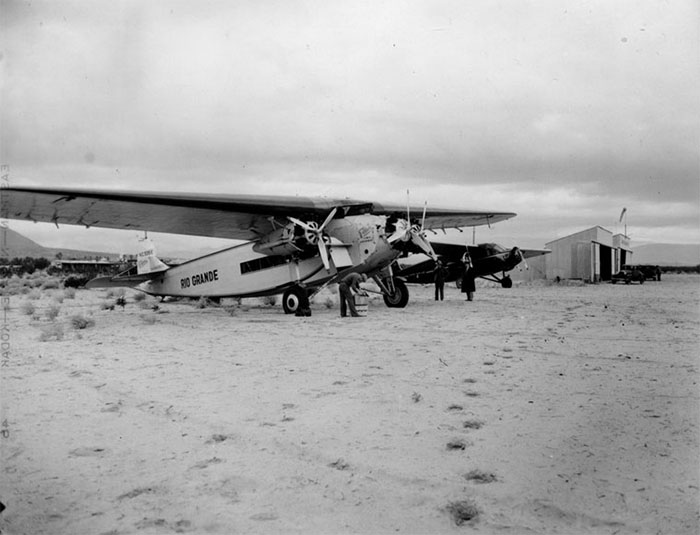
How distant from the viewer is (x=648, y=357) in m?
7.48

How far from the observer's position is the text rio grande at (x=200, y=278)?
17641mm

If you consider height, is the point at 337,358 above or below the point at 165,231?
below

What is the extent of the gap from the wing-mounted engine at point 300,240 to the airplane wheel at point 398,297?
3267 mm

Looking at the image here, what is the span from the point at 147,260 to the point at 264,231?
19.2 feet

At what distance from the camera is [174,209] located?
44.8ft

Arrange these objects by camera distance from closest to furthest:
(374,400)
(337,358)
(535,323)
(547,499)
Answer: (547,499) < (374,400) < (337,358) < (535,323)

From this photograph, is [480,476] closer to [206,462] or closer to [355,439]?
[355,439]

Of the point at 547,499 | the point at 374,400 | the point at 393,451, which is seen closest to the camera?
the point at 547,499

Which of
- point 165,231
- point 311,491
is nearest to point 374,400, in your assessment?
point 311,491

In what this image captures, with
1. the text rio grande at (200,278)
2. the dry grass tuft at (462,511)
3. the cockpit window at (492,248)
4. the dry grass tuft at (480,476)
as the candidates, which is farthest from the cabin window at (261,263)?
the cockpit window at (492,248)

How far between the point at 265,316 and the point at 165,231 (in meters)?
3.71

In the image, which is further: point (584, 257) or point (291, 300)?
point (584, 257)

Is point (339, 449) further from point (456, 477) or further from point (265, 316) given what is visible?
point (265, 316)

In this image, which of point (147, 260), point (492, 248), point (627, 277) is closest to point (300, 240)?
point (147, 260)
